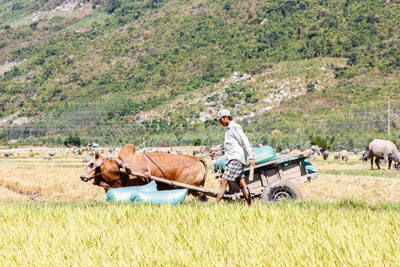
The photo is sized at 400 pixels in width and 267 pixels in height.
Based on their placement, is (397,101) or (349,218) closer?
(349,218)

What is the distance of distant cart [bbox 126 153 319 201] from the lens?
1020 centimetres

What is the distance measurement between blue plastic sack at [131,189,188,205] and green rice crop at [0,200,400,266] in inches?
49.5

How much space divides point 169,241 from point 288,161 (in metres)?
5.12

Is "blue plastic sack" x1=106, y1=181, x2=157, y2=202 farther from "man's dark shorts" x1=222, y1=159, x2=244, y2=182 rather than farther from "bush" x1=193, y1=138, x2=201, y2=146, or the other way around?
"bush" x1=193, y1=138, x2=201, y2=146

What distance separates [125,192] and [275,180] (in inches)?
119

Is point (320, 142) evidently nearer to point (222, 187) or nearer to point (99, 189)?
point (99, 189)

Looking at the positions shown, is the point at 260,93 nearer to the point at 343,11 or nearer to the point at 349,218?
the point at 343,11

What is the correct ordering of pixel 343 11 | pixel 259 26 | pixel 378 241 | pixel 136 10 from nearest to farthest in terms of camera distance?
pixel 378 241 → pixel 343 11 → pixel 259 26 → pixel 136 10

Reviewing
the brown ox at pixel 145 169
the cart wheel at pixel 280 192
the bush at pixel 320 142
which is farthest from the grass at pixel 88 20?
the cart wheel at pixel 280 192

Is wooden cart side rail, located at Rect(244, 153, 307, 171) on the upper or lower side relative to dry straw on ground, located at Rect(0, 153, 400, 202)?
upper

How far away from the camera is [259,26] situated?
130750 mm

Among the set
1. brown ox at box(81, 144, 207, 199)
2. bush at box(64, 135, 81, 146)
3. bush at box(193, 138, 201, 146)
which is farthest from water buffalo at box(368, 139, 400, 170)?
bush at box(64, 135, 81, 146)

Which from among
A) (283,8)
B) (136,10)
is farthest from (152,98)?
(136,10)

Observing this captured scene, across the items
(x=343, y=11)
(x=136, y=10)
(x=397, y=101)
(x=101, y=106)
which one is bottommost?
(x=397, y=101)
